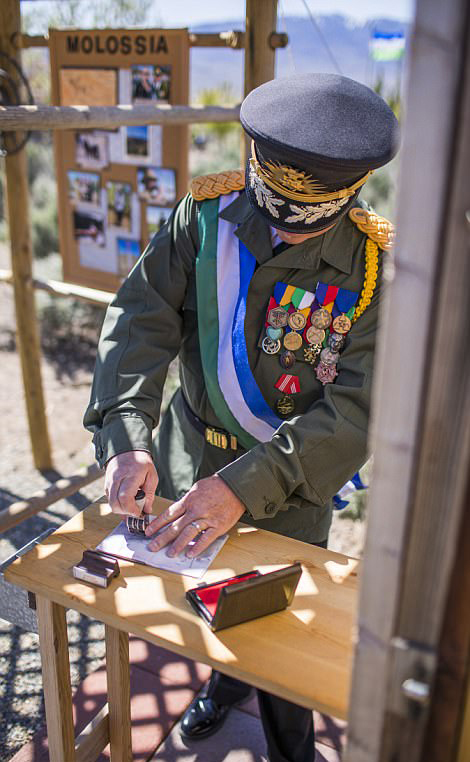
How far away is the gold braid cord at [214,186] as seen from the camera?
200cm

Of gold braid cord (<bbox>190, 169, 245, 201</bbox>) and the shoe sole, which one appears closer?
gold braid cord (<bbox>190, 169, 245, 201</bbox>)

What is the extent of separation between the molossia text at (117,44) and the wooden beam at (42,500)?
2.04 m

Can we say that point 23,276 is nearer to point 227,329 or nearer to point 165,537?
point 227,329

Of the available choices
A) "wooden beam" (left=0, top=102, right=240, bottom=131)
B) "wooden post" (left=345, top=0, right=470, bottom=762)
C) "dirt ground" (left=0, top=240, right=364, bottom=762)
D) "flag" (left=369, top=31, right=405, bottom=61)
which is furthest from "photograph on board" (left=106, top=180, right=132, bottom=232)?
"wooden post" (left=345, top=0, right=470, bottom=762)

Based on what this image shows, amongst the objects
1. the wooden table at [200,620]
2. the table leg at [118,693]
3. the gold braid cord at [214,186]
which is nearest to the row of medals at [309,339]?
the gold braid cord at [214,186]

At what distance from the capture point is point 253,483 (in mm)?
1719

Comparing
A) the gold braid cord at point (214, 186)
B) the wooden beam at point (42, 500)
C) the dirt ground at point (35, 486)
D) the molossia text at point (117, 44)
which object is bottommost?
the dirt ground at point (35, 486)

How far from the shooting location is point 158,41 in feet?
10.7

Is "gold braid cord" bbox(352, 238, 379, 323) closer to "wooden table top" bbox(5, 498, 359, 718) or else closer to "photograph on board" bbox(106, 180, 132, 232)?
"wooden table top" bbox(5, 498, 359, 718)

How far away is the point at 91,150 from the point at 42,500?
1947mm

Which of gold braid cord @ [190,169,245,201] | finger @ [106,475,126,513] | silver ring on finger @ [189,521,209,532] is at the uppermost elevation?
gold braid cord @ [190,169,245,201]

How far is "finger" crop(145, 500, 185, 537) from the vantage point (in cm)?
169

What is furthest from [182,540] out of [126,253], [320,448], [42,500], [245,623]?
[126,253]

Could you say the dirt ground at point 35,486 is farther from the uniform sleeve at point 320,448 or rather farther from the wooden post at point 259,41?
the wooden post at point 259,41
